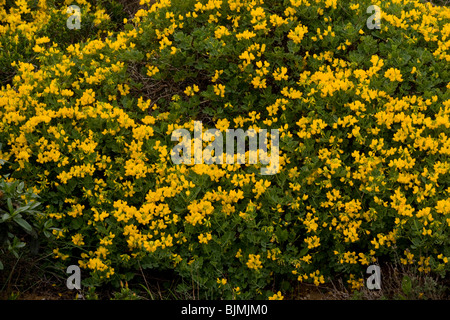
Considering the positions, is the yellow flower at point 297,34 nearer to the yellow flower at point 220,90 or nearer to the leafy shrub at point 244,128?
the leafy shrub at point 244,128

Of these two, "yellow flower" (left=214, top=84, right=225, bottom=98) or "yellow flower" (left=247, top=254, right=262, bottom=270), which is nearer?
"yellow flower" (left=247, top=254, right=262, bottom=270)

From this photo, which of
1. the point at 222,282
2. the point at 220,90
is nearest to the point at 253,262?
the point at 222,282

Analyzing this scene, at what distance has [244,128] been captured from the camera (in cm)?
461

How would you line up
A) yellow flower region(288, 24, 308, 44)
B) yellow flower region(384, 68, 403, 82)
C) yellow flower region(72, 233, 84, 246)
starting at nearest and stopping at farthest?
yellow flower region(72, 233, 84, 246) → yellow flower region(384, 68, 403, 82) → yellow flower region(288, 24, 308, 44)

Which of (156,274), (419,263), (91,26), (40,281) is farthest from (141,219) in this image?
(91,26)

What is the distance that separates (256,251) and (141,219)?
833mm

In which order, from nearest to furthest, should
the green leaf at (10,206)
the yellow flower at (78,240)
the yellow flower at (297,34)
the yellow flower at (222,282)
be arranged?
the green leaf at (10,206) → the yellow flower at (222,282) → the yellow flower at (78,240) → the yellow flower at (297,34)

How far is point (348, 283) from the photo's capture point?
397cm

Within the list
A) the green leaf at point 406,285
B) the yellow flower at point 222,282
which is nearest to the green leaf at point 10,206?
the yellow flower at point 222,282

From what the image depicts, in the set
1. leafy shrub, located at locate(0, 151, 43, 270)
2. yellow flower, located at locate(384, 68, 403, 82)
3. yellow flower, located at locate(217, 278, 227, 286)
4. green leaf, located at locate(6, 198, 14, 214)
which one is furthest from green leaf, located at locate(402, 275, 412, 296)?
green leaf, located at locate(6, 198, 14, 214)

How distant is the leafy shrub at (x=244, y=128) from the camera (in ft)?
12.4

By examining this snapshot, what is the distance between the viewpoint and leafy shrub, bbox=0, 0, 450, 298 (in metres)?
3.78

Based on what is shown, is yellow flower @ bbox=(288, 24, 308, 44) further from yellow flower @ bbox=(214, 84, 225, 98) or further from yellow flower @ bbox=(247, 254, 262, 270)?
yellow flower @ bbox=(247, 254, 262, 270)
